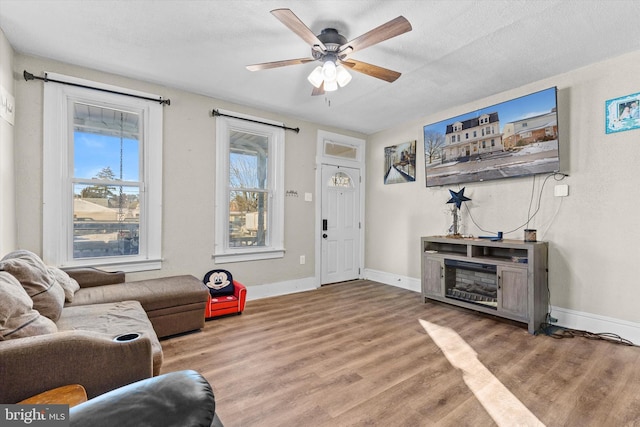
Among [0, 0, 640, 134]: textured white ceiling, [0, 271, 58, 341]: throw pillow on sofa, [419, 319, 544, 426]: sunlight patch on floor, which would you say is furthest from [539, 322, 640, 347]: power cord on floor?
[0, 271, 58, 341]: throw pillow on sofa

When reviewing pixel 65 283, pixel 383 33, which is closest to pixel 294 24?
pixel 383 33

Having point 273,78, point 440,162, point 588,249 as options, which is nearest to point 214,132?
point 273,78

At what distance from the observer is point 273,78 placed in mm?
3205

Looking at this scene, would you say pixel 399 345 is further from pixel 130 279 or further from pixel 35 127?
pixel 35 127

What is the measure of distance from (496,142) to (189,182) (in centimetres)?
376

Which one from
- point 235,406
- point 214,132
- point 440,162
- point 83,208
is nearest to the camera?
point 235,406

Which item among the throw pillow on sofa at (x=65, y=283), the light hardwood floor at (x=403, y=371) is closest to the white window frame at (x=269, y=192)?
the light hardwood floor at (x=403, y=371)

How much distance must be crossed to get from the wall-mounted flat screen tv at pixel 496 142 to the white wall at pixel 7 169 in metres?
4.52

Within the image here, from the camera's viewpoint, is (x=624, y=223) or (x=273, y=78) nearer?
(x=624, y=223)

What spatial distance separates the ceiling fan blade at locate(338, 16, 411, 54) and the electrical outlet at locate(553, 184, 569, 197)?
250cm

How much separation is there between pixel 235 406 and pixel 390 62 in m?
3.15

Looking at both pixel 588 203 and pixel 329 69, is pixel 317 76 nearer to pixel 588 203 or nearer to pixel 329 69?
pixel 329 69

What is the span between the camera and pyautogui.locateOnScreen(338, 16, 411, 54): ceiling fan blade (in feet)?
6.10

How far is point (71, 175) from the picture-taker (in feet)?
9.75
